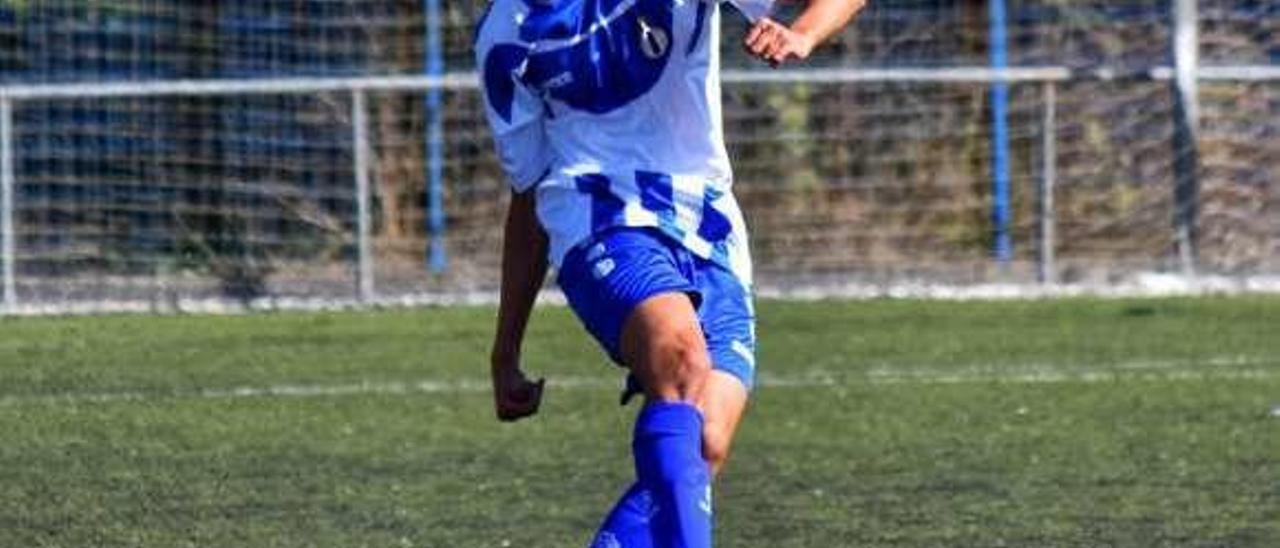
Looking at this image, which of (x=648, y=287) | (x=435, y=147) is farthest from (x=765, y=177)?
(x=648, y=287)

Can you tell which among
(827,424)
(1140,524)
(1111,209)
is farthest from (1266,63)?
(1140,524)

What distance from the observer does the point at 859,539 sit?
651cm

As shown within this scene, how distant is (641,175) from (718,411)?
0.37 metres

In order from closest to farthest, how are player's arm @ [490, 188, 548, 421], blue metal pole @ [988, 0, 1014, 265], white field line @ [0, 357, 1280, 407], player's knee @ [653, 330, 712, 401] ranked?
player's knee @ [653, 330, 712, 401], player's arm @ [490, 188, 548, 421], white field line @ [0, 357, 1280, 407], blue metal pole @ [988, 0, 1014, 265]

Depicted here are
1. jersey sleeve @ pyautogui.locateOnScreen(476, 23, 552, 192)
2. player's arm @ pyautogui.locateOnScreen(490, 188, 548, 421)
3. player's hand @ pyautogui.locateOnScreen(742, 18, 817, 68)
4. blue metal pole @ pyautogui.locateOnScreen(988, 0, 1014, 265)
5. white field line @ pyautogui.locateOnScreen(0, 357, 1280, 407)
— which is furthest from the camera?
blue metal pole @ pyautogui.locateOnScreen(988, 0, 1014, 265)

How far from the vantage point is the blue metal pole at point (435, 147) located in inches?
561

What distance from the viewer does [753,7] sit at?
459 centimetres

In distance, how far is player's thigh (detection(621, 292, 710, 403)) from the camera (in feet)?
14.5

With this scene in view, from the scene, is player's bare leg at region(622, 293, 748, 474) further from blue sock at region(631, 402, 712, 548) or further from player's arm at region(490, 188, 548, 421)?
player's arm at region(490, 188, 548, 421)

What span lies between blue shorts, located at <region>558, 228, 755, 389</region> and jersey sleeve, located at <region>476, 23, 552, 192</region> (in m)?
0.18

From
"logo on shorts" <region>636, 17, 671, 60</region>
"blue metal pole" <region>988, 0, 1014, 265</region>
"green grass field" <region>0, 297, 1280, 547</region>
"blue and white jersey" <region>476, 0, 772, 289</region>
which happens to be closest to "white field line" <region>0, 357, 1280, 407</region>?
"green grass field" <region>0, 297, 1280, 547</region>

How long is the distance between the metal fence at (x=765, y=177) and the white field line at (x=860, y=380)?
11.3 feet

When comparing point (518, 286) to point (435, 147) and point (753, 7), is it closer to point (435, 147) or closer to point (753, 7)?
point (753, 7)

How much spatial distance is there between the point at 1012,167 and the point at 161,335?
14.1 ft
